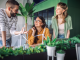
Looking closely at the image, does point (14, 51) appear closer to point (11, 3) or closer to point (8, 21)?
point (8, 21)

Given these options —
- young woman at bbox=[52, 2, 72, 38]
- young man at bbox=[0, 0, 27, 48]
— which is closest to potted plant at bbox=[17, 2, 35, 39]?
young man at bbox=[0, 0, 27, 48]

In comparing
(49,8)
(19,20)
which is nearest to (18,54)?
(19,20)

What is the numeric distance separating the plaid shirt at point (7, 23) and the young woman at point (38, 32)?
0.31 m

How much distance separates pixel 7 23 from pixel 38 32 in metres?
0.56

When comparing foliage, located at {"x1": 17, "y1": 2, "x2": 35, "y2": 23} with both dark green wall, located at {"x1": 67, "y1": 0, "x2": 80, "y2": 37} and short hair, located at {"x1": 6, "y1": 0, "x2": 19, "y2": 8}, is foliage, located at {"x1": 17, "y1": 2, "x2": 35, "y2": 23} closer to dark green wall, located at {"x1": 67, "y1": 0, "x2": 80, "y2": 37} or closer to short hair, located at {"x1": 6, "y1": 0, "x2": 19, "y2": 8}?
short hair, located at {"x1": 6, "y1": 0, "x2": 19, "y2": 8}

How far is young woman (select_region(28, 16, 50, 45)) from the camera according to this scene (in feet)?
4.56

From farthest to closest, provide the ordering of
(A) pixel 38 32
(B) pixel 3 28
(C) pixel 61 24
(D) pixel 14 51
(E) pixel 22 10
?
(C) pixel 61 24 → (A) pixel 38 32 → (E) pixel 22 10 → (B) pixel 3 28 → (D) pixel 14 51

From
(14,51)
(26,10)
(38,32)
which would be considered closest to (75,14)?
(38,32)

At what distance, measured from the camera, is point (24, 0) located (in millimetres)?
1393

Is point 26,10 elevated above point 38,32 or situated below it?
above

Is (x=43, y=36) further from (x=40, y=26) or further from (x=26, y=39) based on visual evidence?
(x=26, y=39)

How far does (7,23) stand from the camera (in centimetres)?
115

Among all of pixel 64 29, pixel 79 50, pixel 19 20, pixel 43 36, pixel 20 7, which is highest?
pixel 20 7

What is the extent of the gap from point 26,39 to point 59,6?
0.94 m
